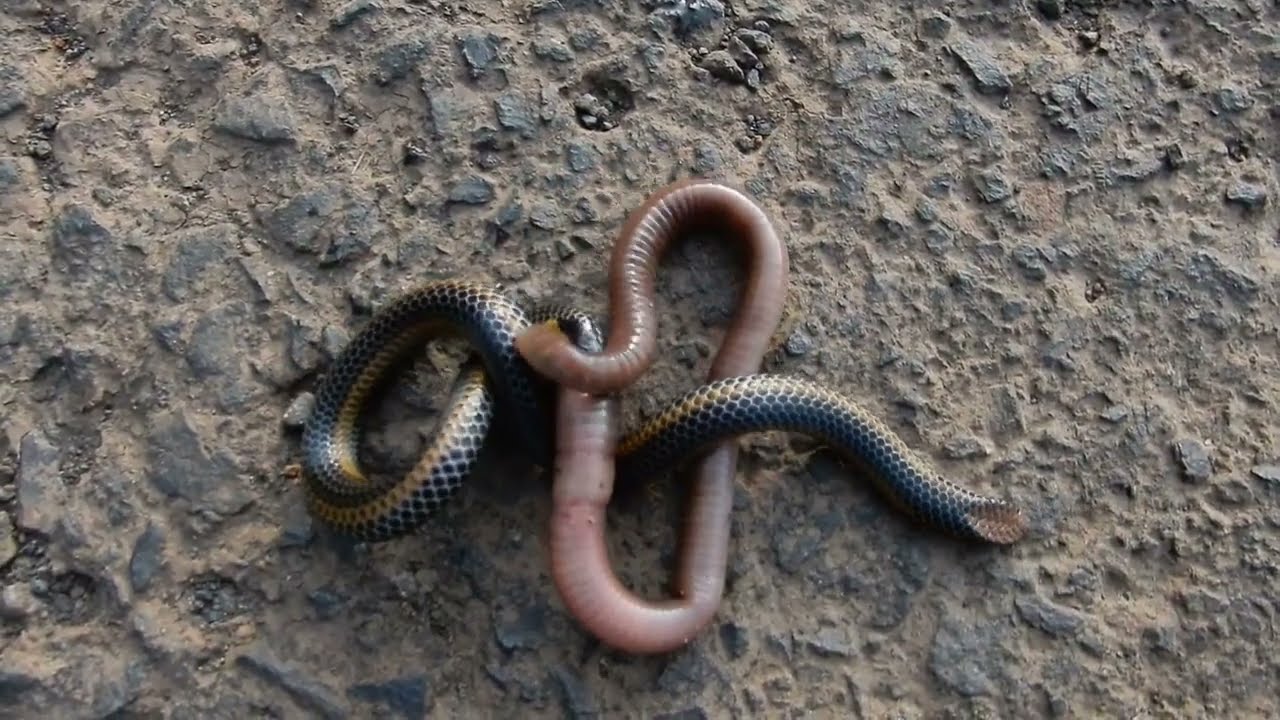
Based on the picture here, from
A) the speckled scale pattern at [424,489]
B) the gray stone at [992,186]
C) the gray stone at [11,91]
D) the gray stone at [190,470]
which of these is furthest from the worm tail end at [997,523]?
the gray stone at [11,91]

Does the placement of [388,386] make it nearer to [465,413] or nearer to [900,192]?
[465,413]

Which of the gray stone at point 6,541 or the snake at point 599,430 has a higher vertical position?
the snake at point 599,430

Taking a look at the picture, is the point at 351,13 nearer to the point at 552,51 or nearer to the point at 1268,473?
the point at 552,51

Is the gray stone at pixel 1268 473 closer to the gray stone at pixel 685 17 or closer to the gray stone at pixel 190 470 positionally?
the gray stone at pixel 685 17

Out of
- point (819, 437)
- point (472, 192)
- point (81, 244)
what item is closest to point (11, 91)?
point (81, 244)

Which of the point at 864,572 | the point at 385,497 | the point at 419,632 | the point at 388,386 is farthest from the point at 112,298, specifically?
the point at 864,572

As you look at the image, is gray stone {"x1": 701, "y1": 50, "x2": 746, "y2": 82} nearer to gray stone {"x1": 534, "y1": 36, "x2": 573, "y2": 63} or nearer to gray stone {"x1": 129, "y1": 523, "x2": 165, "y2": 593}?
gray stone {"x1": 534, "y1": 36, "x2": 573, "y2": 63}

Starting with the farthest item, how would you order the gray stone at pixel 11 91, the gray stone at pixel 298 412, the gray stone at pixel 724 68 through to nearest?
the gray stone at pixel 724 68 < the gray stone at pixel 11 91 < the gray stone at pixel 298 412
